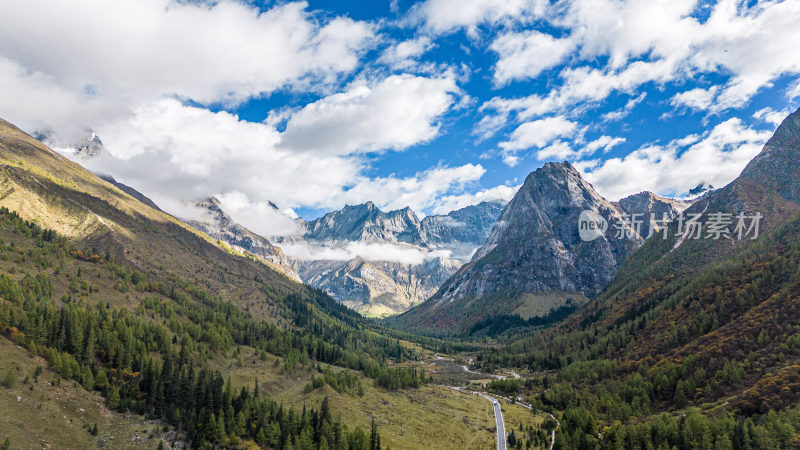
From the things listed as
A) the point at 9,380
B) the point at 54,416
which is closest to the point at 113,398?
the point at 54,416

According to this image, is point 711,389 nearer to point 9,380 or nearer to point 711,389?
point 711,389

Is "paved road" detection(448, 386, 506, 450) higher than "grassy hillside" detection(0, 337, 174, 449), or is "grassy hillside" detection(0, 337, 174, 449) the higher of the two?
"grassy hillside" detection(0, 337, 174, 449)

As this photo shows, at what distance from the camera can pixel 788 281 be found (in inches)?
7382

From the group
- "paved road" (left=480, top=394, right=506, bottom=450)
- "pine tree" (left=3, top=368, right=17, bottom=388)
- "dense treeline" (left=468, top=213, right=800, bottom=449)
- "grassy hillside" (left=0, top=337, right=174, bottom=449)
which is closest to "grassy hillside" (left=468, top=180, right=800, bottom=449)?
"dense treeline" (left=468, top=213, right=800, bottom=449)

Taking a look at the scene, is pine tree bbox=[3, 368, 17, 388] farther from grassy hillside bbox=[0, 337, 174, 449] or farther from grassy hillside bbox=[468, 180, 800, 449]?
grassy hillside bbox=[468, 180, 800, 449]

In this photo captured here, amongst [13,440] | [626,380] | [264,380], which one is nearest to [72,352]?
[13,440]

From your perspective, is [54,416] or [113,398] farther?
[113,398]

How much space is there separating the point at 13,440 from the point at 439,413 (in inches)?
4960

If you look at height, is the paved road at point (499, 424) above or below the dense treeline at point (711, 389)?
below

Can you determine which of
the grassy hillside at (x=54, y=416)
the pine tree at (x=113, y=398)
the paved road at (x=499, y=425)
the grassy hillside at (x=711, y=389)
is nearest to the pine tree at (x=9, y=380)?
the grassy hillside at (x=54, y=416)

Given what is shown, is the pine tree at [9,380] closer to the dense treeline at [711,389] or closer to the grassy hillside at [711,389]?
the grassy hillside at [711,389]

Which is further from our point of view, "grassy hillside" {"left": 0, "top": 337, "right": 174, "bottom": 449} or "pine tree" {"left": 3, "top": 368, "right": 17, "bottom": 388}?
"pine tree" {"left": 3, "top": 368, "right": 17, "bottom": 388}

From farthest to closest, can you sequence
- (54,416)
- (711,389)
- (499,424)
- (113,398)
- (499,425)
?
(499,424) < (499,425) < (711,389) < (113,398) < (54,416)

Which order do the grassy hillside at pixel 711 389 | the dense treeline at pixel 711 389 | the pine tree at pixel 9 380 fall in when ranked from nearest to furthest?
the pine tree at pixel 9 380, the grassy hillside at pixel 711 389, the dense treeline at pixel 711 389
